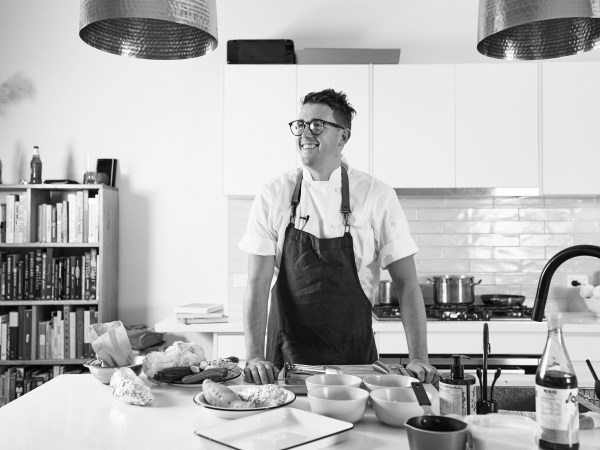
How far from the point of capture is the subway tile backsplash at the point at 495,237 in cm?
421

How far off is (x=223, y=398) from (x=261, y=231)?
1137 millimetres

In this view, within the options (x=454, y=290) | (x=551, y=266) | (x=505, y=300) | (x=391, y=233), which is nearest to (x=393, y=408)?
(x=551, y=266)

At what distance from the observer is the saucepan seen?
1147mm

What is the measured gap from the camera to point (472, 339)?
3.50 meters

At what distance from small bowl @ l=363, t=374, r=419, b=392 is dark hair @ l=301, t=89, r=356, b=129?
1.28 m

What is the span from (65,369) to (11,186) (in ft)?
4.12

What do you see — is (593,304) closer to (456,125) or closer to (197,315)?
(456,125)

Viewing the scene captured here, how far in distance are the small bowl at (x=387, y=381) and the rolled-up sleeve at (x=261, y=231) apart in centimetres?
100

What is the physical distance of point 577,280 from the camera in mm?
4164

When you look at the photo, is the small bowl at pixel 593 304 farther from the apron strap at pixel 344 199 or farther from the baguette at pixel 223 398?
the baguette at pixel 223 398

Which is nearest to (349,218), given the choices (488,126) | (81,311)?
(488,126)

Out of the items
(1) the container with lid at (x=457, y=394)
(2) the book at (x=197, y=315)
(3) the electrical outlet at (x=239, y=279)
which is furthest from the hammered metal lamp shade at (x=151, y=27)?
(3) the electrical outlet at (x=239, y=279)

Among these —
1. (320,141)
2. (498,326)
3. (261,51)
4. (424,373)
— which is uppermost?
(261,51)

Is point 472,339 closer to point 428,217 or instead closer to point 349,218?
point 428,217
